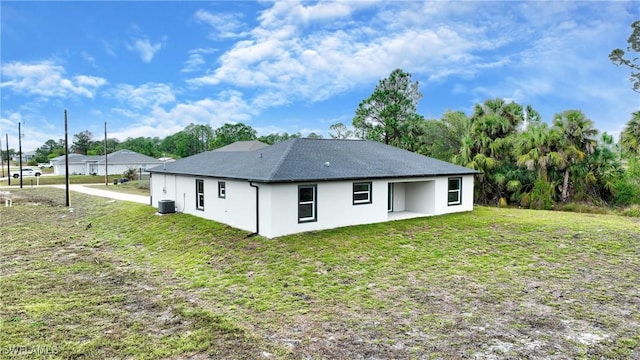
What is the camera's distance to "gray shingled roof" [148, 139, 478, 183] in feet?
42.5

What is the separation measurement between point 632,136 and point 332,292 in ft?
68.5

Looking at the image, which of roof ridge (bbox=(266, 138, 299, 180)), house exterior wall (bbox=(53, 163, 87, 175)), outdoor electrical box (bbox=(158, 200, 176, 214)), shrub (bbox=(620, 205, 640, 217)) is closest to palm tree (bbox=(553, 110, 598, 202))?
shrub (bbox=(620, 205, 640, 217))

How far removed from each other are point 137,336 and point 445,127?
29.7 metres

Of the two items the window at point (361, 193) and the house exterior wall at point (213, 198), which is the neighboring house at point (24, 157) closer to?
the house exterior wall at point (213, 198)

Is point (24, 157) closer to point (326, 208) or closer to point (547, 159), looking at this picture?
point (326, 208)

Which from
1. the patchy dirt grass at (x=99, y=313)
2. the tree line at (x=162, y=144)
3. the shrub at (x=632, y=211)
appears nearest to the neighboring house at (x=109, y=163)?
the tree line at (x=162, y=144)

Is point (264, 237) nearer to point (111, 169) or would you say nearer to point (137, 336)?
point (137, 336)

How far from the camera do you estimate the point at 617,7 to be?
62.0 ft

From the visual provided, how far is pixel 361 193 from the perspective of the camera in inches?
558

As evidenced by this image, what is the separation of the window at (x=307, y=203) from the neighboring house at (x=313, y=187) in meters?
0.03

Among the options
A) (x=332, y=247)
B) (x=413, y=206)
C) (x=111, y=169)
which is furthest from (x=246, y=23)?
(x=111, y=169)

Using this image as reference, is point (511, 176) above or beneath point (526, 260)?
above

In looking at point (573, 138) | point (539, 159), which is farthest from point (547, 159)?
point (573, 138)

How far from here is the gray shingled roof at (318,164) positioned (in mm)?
12961
